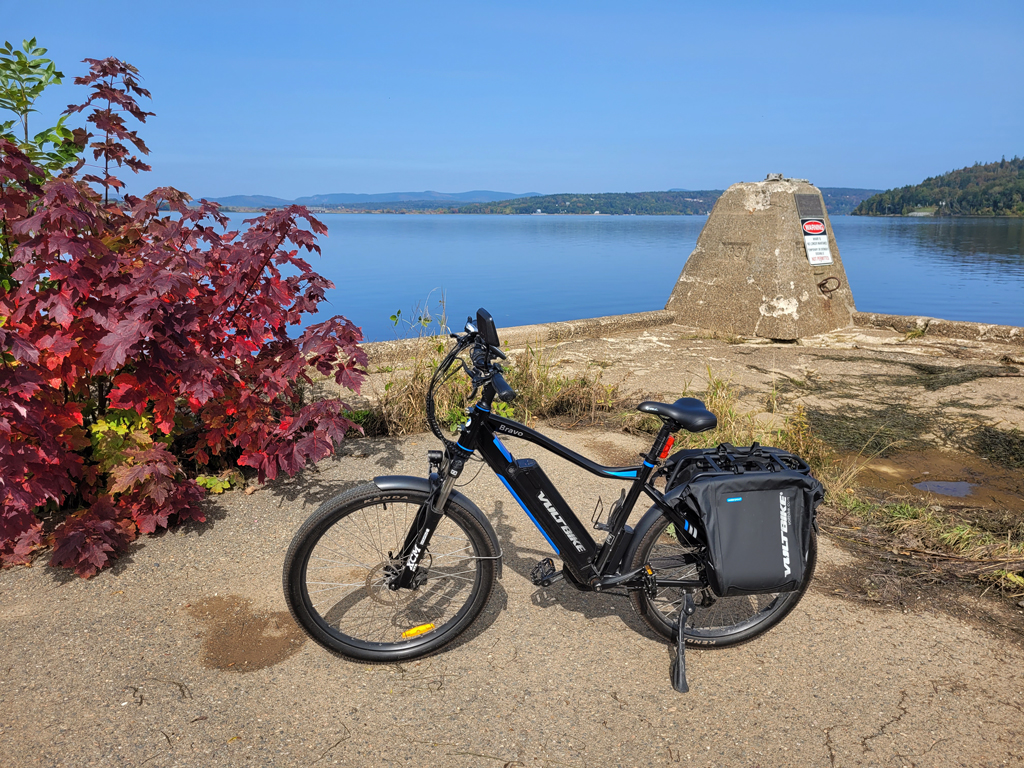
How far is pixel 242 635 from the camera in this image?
2.86 m

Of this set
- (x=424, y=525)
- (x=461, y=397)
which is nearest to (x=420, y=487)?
(x=424, y=525)

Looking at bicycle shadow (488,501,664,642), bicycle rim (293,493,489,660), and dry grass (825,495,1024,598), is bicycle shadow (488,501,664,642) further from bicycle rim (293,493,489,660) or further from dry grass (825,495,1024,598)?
dry grass (825,495,1024,598)

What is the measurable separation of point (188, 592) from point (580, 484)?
2.31 meters

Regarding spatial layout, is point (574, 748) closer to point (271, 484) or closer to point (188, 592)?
point (188, 592)

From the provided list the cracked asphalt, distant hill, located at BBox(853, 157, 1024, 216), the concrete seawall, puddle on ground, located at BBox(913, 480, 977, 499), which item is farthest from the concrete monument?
distant hill, located at BBox(853, 157, 1024, 216)

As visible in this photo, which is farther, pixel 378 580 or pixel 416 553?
pixel 378 580

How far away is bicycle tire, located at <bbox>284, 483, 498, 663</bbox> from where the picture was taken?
2.58 meters

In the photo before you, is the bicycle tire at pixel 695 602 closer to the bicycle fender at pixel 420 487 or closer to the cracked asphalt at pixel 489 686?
the cracked asphalt at pixel 489 686

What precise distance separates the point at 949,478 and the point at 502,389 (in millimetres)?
3625

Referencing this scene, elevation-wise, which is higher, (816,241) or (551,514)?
(816,241)

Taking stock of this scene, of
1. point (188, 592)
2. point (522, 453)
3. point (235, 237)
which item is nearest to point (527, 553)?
point (522, 453)

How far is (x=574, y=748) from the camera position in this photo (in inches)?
90.6

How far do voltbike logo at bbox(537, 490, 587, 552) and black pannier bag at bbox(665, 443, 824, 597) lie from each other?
42 cm

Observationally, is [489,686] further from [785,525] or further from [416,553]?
[785,525]
